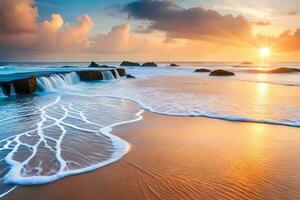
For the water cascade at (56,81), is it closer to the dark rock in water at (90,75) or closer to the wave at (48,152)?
the dark rock in water at (90,75)

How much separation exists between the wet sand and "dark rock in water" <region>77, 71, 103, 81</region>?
2510 centimetres

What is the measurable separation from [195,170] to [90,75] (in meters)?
28.7

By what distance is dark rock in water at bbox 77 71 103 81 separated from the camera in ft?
103

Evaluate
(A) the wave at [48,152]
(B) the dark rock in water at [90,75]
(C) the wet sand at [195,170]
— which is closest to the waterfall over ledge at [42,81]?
(B) the dark rock in water at [90,75]

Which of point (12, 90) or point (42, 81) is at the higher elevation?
point (42, 81)

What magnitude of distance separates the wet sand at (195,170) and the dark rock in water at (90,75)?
2510 cm

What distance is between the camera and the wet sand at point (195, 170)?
400 cm

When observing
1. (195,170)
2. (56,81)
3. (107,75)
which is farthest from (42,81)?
(195,170)

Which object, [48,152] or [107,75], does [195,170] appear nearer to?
[48,152]

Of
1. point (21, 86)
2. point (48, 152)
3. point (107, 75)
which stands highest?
point (21, 86)

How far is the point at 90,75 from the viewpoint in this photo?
105ft

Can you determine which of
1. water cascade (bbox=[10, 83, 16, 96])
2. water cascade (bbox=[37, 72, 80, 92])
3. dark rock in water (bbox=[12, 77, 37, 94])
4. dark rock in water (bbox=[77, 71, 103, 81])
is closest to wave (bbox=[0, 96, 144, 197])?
water cascade (bbox=[10, 83, 16, 96])

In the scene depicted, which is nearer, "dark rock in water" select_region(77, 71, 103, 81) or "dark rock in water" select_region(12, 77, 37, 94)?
"dark rock in water" select_region(12, 77, 37, 94)

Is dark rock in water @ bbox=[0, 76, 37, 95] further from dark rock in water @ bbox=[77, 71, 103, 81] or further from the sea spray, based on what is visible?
dark rock in water @ bbox=[77, 71, 103, 81]
